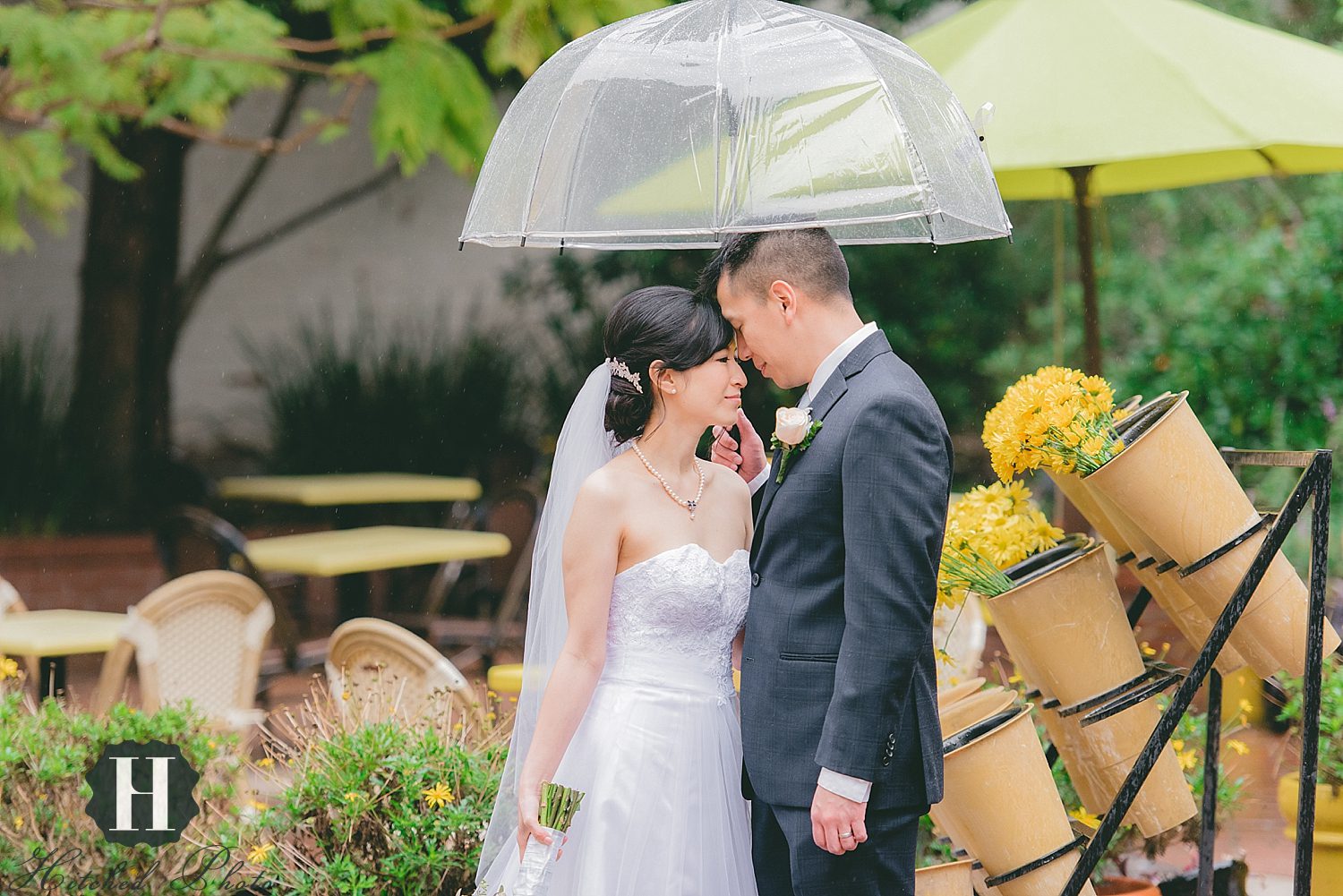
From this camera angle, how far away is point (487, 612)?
26.6 feet

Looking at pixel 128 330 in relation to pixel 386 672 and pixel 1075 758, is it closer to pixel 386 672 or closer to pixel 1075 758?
pixel 386 672

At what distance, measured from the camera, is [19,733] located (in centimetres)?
333

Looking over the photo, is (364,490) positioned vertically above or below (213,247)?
below

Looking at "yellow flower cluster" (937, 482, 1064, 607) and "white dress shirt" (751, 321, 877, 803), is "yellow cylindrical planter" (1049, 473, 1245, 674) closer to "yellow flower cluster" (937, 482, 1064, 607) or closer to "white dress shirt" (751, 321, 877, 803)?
"yellow flower cluster" (937, 482, 1064, 607)

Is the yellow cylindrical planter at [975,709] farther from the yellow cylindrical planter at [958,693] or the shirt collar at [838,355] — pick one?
the shirt collar at [838,355]

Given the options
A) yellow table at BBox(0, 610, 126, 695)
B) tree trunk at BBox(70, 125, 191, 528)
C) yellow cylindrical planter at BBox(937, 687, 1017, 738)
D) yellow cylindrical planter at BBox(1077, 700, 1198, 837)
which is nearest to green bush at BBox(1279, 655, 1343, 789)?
yellow cylindrical planter at BBox(1077, 700, 1198, 837)

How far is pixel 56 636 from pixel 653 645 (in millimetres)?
2868

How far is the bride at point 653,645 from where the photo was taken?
262 cm

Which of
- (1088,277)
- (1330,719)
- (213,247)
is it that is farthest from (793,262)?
(213,247)

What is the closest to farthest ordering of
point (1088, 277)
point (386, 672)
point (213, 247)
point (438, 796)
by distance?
point (438, 796)
point (386, 672)
point (1088, 277)
point (213, 247)

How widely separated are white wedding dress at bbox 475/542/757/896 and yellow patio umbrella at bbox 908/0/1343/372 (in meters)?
1.79

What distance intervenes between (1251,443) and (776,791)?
4998mm

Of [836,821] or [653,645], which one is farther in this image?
[653,645]

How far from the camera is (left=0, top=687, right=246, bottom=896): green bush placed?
3.19m
